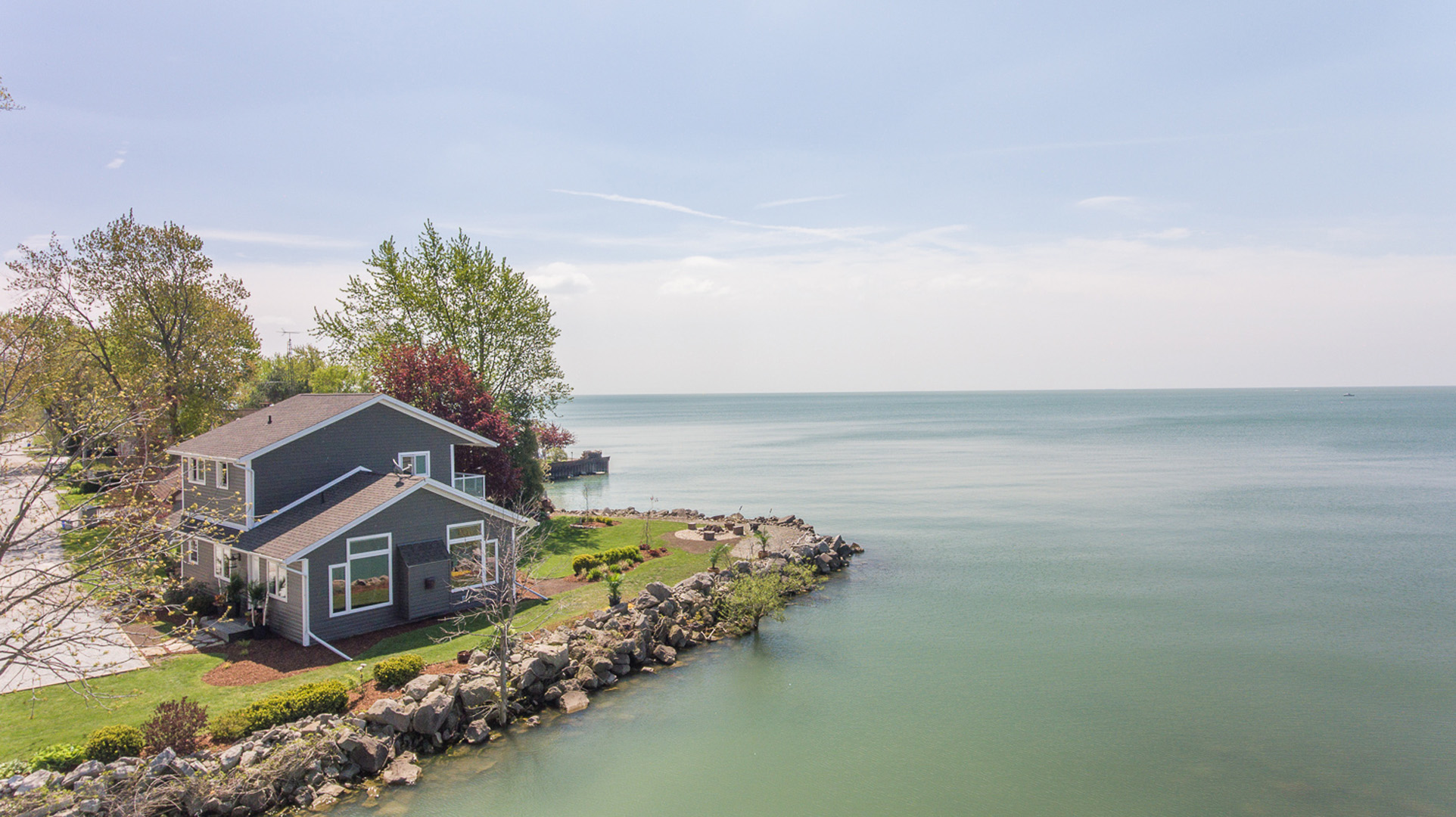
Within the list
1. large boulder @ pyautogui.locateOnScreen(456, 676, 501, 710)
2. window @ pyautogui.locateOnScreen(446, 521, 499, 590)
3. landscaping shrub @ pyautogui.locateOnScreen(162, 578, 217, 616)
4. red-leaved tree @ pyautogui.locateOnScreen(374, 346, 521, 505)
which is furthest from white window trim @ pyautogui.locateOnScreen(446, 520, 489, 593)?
red-leaved tree @ pyautogui.locateOnScreen(374, 346, 521, 505)

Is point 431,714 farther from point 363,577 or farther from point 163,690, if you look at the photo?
point 363,577

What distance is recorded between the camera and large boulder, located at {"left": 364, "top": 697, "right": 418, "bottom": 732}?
17.2 meters

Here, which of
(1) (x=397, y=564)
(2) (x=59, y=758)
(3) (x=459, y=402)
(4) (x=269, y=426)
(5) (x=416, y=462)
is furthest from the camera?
(3) (x=459, y=402)

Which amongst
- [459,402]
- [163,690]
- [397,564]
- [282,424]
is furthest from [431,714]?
[459,402]

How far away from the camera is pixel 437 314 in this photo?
43.4 meters

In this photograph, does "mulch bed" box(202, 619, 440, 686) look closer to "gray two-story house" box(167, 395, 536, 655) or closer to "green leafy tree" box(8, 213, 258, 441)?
"gray two-story house" box(167, 395, 536, 655)

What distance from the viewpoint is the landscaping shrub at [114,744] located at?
1459cm

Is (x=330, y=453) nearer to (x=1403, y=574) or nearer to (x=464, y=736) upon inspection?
(x=464, y=736)

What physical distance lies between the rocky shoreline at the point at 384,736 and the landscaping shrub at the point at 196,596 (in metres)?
9.85

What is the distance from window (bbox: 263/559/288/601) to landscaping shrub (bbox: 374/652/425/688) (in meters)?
4.71

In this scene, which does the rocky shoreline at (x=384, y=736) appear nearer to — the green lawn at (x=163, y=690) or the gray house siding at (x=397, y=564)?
the green lawn at (x=163, y=690)

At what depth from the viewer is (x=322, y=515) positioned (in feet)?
75.4

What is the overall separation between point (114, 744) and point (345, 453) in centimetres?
1224

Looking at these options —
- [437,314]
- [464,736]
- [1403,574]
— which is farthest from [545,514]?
[1403,574]
